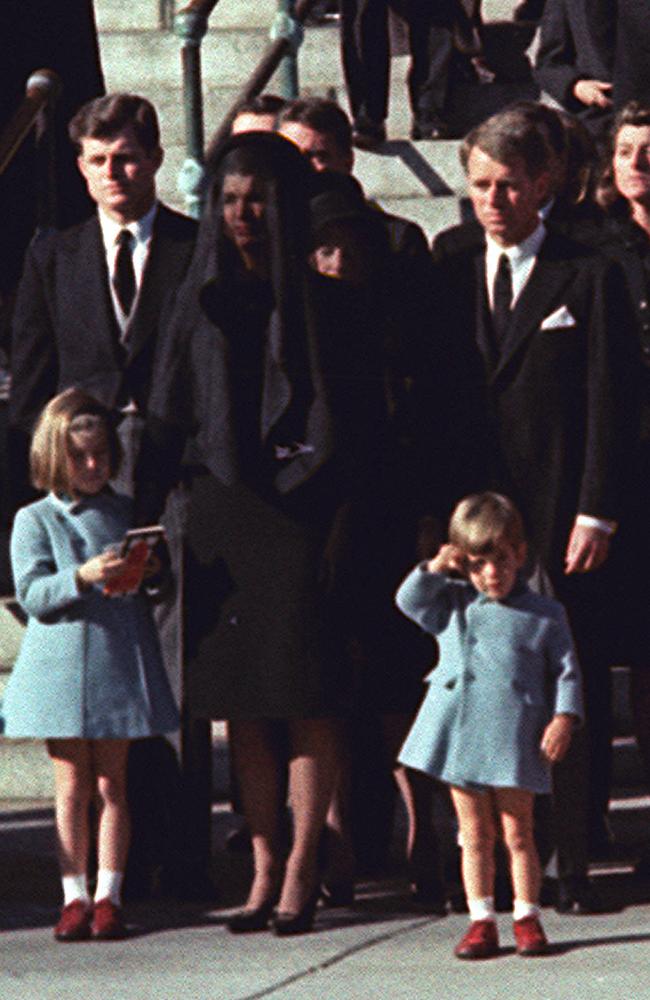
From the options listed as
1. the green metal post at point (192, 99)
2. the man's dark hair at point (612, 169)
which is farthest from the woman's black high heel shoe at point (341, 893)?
the green metal post at point (192, 99)

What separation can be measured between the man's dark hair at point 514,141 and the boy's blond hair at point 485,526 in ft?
2.98

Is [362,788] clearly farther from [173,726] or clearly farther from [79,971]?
[79,971]

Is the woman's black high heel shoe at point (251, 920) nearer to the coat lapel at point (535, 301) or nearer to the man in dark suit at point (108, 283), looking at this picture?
the man in dark suit at point (108, 283)

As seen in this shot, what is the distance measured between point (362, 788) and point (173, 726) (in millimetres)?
792

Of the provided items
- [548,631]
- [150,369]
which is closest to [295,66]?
[150,369]

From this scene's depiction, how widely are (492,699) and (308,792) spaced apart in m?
0.57

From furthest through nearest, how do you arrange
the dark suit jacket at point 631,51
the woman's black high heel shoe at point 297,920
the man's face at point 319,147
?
the dark suit jacket at point 631,51 < the man's face at point 319,147 < the woman's black high heel shoe at point 297,920

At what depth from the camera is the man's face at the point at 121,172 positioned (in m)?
7.55

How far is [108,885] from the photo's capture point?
23.8ft

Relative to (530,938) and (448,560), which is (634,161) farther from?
(530,938)

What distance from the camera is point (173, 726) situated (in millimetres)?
7379

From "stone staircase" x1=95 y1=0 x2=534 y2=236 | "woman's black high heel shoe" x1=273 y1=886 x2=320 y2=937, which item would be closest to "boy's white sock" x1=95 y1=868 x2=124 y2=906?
"woman's black high heel shoe" x1=273 y1=886 x2=320 y2=937

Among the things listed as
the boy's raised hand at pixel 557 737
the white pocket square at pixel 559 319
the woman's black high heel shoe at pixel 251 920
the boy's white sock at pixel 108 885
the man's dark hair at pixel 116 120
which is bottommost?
the woman's black high heel shoe at pixel 251 920

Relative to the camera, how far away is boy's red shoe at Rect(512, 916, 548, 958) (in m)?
6.85
